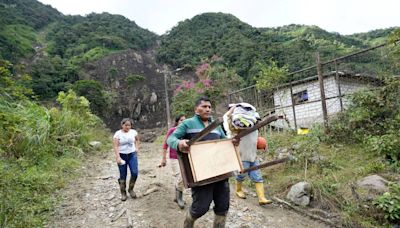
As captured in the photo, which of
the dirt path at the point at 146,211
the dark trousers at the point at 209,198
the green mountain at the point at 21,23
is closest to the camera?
the dark trousers at the point at 209,198

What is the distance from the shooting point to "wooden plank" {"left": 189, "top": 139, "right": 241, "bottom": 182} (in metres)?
2.46

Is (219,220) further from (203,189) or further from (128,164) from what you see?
(128,164)

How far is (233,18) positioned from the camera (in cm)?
4759

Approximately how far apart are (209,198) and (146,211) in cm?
213

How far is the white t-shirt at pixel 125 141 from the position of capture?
488 centimetres

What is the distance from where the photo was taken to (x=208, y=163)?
2545mm

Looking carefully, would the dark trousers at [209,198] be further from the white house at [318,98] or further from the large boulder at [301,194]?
the white house at [318,98]

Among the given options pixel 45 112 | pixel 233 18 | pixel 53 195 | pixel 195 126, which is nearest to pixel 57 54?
pixel 233 18

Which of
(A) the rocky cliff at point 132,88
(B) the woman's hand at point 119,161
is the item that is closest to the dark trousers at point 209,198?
(B) the woman's hand at point 119,161

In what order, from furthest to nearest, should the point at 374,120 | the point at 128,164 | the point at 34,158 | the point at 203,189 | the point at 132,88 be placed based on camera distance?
the point at 132,88 → the point at 34,158 → the point at 374,120 → the point at 128,164 → the point at 203,189

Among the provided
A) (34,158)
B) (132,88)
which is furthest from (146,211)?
(132,88)

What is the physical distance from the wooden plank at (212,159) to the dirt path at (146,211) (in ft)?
5.83

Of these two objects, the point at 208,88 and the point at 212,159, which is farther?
the point at 208,88

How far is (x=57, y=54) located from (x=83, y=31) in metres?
8.84
